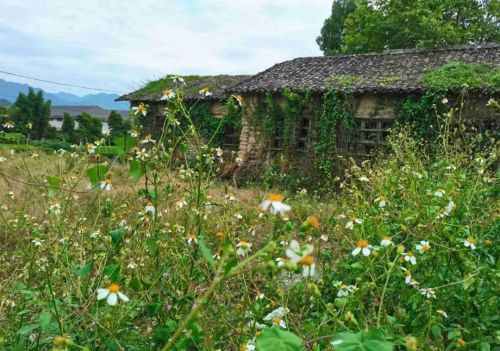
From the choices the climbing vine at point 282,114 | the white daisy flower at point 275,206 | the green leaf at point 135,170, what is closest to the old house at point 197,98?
the climbing vine at point 282,114

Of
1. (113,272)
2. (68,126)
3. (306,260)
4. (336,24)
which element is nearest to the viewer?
(306,260)

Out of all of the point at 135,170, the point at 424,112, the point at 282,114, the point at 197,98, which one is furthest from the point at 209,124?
the point at 135,170

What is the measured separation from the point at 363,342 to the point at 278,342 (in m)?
0.21

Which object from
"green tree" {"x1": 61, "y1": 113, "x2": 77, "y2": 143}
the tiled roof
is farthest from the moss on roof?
"green tree" {"x1": 61, "y1": 113, "x2": 77, "y2": 143}

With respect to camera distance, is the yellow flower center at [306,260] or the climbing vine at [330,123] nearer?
the yellow flower center at [306,260]

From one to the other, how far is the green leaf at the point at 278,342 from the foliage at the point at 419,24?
22.7 meters

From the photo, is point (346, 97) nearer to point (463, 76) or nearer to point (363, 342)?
point (463, 76)

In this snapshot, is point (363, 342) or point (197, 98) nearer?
point (363, 342)

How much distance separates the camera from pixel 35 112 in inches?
1226

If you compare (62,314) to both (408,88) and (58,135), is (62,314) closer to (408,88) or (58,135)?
(408,88)

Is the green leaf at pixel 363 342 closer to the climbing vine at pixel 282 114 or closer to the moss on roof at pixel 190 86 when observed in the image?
the climbing vine at pixel 282 114

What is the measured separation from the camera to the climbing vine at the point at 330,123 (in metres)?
11.6

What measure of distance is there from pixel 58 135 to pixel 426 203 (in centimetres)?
3008

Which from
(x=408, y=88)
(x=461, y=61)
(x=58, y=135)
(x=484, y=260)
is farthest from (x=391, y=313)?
(x=58, y=135)
